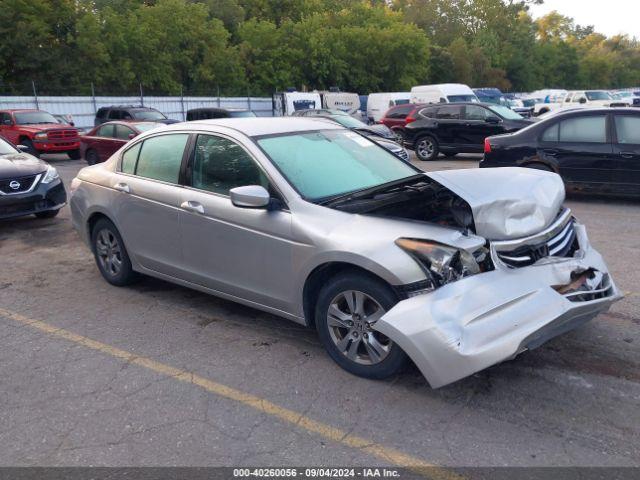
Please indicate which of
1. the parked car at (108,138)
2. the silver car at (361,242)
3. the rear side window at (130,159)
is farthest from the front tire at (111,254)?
the parked car at (108,138)

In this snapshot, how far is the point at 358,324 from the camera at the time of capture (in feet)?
12.4

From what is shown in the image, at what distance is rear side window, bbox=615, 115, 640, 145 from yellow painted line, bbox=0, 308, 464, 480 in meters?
7.85

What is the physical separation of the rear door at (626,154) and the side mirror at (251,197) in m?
7.06

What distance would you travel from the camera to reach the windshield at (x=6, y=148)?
929 centimetres

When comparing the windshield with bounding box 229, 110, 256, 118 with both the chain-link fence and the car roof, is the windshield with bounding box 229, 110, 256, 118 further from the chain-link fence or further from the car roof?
the car roof

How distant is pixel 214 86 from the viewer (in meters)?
40.9

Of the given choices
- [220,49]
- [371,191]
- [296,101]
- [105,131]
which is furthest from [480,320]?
[220,49]

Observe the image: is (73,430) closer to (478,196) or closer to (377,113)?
(478,196)

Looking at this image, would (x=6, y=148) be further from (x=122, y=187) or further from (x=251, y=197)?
(x=251, y=197)

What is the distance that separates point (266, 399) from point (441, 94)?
86.6ft

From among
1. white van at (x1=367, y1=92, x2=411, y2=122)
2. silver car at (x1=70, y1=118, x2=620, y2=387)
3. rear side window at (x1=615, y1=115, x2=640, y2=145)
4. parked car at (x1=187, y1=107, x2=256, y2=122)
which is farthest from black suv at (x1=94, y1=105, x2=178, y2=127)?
silver car at (x1=70, y1=118, x2=620, y2=387)

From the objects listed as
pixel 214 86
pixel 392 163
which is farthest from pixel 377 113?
pixel 392 163

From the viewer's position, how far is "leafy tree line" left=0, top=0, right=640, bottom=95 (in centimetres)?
3269

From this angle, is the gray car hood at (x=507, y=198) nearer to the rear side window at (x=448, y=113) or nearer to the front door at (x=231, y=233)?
the front door at (x=231, y=233)
